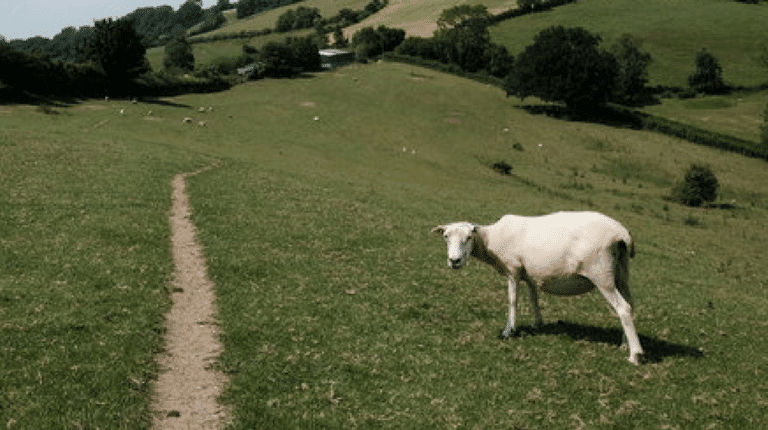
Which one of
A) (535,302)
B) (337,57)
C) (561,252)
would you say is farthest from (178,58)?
(561,252)

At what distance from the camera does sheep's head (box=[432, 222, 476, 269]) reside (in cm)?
1680

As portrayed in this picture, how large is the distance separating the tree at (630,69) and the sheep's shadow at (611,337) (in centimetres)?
11209

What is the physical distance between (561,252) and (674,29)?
177442 millimetres

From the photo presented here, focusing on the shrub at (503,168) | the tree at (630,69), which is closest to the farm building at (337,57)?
the tree at (630,69)

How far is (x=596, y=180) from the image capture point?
232 ft

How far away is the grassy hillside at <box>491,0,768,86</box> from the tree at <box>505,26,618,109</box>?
4408cm

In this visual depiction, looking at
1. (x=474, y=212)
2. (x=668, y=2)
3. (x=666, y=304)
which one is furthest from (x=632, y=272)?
(x=668, y=2)

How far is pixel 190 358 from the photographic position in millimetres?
16766

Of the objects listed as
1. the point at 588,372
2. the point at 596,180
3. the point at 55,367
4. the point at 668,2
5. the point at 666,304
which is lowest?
the point at 596,180

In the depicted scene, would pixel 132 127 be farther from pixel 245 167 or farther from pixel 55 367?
pixel 55 367

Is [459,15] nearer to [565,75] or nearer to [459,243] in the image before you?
[565,75]

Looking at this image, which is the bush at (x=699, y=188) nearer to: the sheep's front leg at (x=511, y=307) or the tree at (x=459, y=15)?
the sheep's front leg at (x=511, y=307)

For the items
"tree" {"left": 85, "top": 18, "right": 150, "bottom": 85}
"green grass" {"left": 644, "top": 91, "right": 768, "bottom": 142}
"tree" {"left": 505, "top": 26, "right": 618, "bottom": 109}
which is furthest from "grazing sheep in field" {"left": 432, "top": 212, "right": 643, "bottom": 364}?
"green grass" {"left": 644, "top": 91, "right": 768, "bottom": 142}

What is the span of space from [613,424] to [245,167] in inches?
1735
